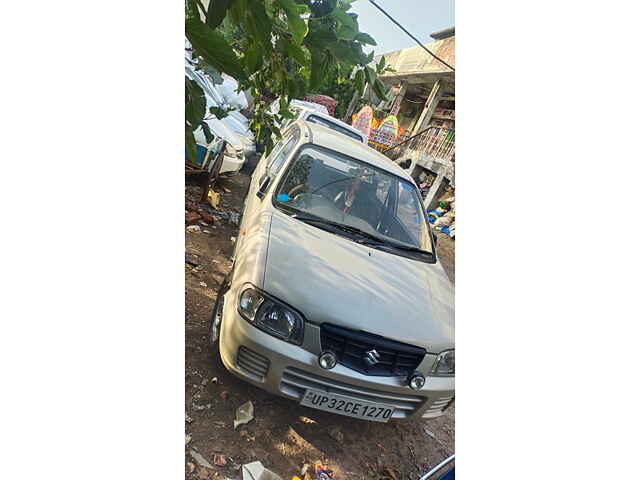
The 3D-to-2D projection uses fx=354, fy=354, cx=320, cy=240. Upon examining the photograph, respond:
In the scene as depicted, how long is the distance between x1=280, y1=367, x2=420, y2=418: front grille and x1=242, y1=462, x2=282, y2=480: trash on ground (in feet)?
1.00

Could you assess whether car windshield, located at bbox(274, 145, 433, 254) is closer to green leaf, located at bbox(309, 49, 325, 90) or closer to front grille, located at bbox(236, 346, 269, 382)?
front grille, located at bbox(236, 346, 269, 382)

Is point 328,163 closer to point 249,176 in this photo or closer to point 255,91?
point 249,176

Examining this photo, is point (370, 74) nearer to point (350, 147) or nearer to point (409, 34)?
point (409, 34)

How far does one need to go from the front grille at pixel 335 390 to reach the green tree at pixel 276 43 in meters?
0.73

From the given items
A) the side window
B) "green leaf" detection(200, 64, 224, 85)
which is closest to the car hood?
the side window

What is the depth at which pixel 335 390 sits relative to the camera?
1087 mm

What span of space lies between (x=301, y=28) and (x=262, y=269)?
72 centimetres

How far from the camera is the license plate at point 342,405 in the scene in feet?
3.43

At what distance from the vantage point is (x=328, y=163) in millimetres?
1678

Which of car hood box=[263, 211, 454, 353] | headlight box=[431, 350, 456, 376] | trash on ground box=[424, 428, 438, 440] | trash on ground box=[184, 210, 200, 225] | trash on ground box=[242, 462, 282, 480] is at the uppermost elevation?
trash on ground box=[184, 210, 200, 225]

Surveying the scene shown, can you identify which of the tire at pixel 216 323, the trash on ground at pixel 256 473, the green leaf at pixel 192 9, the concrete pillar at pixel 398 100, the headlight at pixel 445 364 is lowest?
the headlight at pixel 445 364

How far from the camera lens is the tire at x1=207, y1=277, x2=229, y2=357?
95cm

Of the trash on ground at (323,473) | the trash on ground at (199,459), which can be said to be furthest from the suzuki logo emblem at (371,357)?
the trash on ground at (199,459)

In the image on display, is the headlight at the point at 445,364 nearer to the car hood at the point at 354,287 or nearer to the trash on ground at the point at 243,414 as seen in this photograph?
the car hood at the point at 354,287
